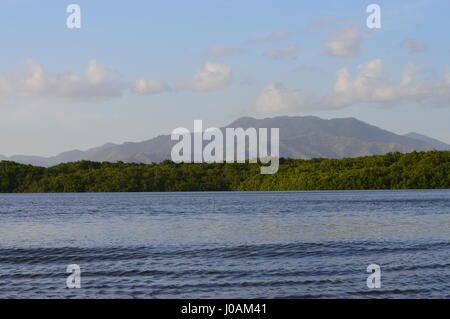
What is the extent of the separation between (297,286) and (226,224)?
107ft

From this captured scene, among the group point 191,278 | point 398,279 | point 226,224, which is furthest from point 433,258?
point 226,224

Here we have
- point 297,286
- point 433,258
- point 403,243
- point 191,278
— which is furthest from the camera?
point 403,243

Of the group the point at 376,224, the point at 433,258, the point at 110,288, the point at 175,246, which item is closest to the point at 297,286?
the point at 110,288

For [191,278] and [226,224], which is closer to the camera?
[191,278]

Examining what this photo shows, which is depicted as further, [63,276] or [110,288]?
[63,276]

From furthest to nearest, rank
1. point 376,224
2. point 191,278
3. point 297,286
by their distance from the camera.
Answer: point 376,224, point 191,278, point 297,286

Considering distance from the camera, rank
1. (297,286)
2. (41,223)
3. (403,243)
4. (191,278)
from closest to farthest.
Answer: (297,286) < (191,278) < (403,243) < (41,223)

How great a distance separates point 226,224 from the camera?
182 ft

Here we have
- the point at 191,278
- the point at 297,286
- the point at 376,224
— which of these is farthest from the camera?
the point at 376,224
